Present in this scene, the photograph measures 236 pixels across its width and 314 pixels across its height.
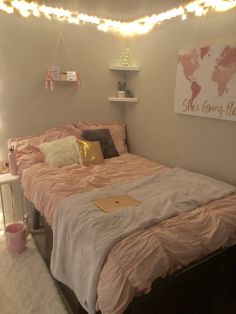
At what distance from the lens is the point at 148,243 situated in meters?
1.24

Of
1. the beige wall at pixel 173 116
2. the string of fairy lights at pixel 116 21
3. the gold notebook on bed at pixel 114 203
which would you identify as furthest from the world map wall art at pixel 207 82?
the gold notebook on bed at pixel 114 203

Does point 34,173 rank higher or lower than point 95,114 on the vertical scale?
lower

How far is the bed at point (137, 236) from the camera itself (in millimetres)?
1171

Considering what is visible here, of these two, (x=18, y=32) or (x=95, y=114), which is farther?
(x=95, y=114)

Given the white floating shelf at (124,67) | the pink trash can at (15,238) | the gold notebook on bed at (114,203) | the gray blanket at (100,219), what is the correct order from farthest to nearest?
the white floating shelf at (124,67) → the pink trash can at (15,238) → the gold notebook on bed at (114,203) → the gray blanket at (100,219)

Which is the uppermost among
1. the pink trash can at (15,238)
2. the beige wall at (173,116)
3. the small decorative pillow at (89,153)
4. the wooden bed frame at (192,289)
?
the beige wall at (173,116)

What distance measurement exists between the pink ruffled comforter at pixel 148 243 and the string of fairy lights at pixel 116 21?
1.50 m

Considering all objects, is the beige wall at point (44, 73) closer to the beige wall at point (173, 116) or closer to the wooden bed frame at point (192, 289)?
the beige wall at point (173, 116)

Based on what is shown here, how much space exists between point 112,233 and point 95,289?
0.27 metres

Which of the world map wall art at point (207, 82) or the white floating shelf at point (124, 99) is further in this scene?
the white floating shelf at point (124, 99)

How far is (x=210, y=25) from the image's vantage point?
2.06 meters

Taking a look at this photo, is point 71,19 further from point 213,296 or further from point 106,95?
point 213,296

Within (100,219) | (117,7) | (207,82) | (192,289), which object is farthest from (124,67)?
(192,289)

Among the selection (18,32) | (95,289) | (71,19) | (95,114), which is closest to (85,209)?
(95,289)
